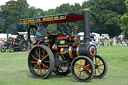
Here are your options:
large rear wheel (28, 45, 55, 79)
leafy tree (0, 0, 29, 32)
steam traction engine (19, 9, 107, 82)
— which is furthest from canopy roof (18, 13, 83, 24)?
leafy tree (0, 0, 29, 32)

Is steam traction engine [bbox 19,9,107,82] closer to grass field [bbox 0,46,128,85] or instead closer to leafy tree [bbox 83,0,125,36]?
grass field [bbox 0,46,128,85]

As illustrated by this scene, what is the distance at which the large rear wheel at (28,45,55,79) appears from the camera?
24.5 feet

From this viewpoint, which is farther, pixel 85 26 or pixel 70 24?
pixel 70 24

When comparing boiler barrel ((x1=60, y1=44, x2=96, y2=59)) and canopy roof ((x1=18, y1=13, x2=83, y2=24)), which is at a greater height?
canopy roof ((x1=18, y1=13, x2=83, y2=24))

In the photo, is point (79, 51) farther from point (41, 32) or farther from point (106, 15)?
point (106, 15)

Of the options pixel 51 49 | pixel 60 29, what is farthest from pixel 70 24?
pixel 51 49

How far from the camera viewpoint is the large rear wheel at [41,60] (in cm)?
748

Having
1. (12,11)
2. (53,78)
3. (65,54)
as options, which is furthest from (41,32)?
(12,11)

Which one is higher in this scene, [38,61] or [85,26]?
[85,26]

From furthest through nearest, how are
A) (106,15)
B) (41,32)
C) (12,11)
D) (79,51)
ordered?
1. (12,11)
2. (106,15)
3. (41,32)
4. (79,51)

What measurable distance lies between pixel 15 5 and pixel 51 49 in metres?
81.4

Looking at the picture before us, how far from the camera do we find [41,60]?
7875 millimetres

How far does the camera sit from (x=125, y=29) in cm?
3766

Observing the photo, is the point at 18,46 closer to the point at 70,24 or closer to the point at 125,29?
the point at 70,24
